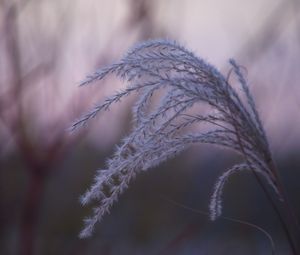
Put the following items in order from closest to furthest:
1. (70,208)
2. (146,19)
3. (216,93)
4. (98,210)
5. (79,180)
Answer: (216,93)
(98,210)
(146,19)
(70,208)
(79,180)

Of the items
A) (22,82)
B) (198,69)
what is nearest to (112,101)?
(198,69)

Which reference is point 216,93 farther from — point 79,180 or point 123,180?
point 79,180

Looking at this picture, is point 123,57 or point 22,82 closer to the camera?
point 123,57

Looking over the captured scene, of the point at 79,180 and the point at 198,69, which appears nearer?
the point at 198,69

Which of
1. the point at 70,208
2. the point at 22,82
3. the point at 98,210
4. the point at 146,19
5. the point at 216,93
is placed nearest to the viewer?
the point at 216,93

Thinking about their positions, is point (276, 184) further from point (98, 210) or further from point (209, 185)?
point (209, 185)

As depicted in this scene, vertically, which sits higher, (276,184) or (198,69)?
(198,69)

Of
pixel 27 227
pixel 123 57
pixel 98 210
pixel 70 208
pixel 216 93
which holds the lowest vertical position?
pixel 70 208

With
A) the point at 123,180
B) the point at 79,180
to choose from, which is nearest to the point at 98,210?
the point at 123,180

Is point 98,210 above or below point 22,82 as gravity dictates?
below
